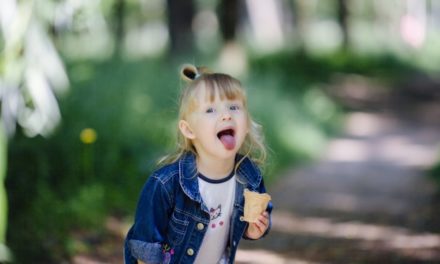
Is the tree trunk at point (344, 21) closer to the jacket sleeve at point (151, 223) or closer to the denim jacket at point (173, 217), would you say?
the denim jacket at point (173, 217)

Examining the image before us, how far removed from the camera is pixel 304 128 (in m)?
13.8

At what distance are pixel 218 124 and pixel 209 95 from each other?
14cm

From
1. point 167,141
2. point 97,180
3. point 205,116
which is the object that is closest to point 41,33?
point 205,116

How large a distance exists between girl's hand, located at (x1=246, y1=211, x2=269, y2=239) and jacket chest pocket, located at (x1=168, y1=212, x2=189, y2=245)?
0.32 metres

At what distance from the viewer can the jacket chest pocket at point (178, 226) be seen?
334 centimetres

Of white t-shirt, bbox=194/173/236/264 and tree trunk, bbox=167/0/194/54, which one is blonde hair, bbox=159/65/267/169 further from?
tree trunk, bbox=167/0/194/54

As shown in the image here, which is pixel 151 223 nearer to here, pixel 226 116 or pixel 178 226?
pixel 178 226

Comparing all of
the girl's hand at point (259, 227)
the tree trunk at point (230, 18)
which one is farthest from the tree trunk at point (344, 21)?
the girl's hand at point (259, 227)

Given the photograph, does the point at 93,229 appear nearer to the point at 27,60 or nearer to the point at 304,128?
the point at 27,60

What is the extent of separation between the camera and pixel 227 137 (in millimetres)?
3289

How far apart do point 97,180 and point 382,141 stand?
8.61m

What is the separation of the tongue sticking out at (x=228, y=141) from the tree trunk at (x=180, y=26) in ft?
38.6

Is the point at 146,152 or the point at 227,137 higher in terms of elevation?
the point at 146,152

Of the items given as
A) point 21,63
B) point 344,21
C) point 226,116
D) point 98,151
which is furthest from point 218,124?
point 344,21
